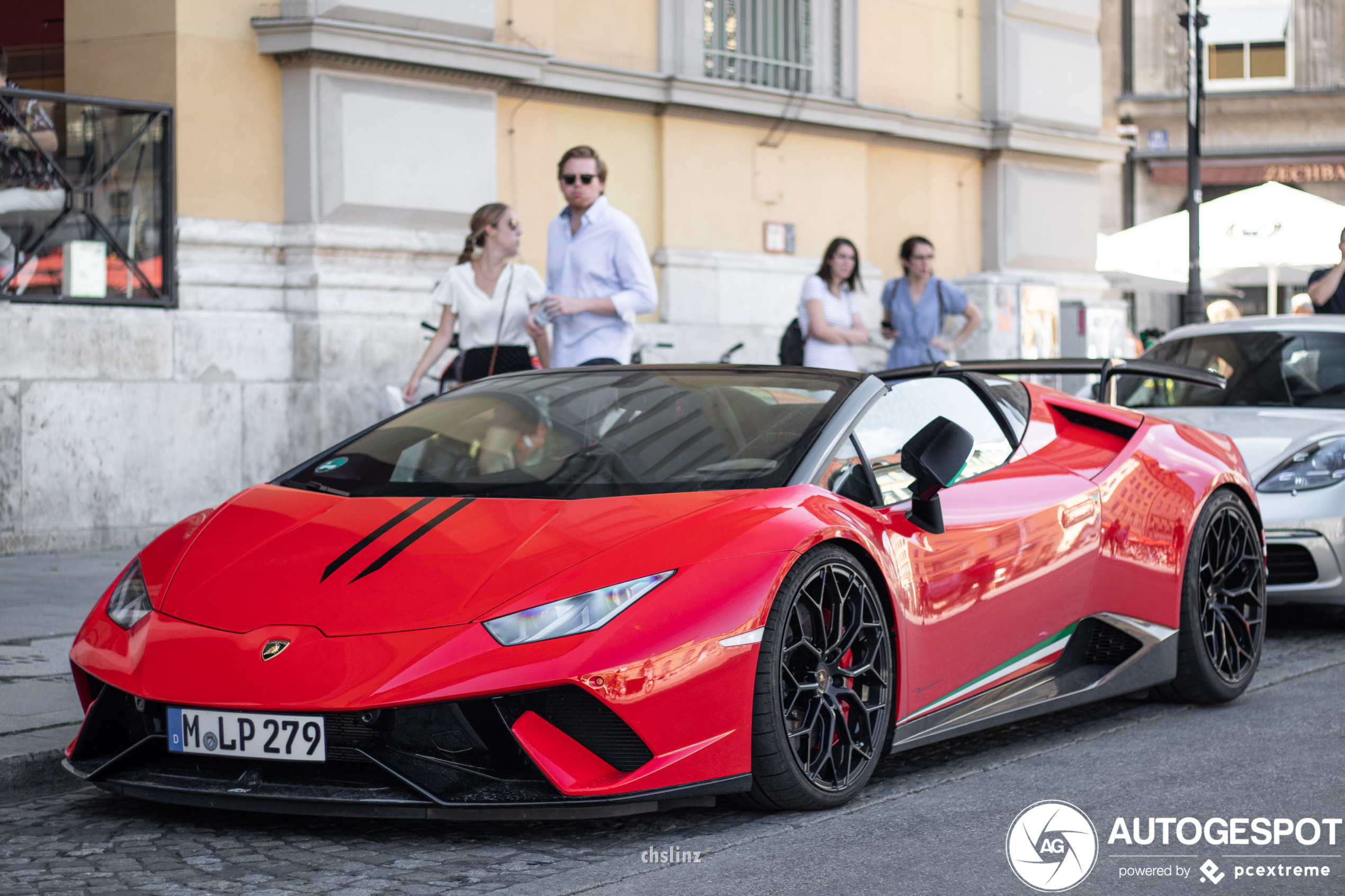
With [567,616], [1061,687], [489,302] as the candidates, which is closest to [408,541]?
[567,616]

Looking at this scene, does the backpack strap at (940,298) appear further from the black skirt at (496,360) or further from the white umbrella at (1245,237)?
the white umbrella at (1245,237)

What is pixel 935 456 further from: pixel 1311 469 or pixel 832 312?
pixel 832 312

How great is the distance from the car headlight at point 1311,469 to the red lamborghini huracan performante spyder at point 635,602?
1954 millimetres

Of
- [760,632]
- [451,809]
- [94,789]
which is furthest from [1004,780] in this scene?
[94,789]

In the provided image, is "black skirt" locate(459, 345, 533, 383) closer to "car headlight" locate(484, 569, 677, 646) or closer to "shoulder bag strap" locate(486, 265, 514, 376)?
"shoulder bag strap" locate(486, 265, 514, 376)

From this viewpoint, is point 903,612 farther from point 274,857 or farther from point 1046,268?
point 1046,268

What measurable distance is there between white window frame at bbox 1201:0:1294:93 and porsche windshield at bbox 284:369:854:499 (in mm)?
30109

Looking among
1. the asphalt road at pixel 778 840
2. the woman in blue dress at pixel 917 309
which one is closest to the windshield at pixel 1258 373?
the woman in blue dress at pixel 917 309

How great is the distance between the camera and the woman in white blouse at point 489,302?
28.1 feet

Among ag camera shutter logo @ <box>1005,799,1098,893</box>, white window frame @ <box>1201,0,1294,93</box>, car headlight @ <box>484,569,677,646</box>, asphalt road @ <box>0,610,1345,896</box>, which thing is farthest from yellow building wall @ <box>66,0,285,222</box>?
white window frame @ <box>1201,0,1294,93</box>

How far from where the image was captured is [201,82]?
10625 millimetres

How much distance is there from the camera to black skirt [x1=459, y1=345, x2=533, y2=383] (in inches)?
336

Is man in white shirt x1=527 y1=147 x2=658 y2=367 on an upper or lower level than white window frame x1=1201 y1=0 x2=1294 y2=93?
lower

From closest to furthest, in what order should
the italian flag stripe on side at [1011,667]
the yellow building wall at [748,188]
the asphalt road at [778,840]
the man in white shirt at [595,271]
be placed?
the asphalt road at [778,840]
the italian flag stripe on side at [1011,667]
the man in white shirt at [595,271]
the yellow building wall at [748,188]
